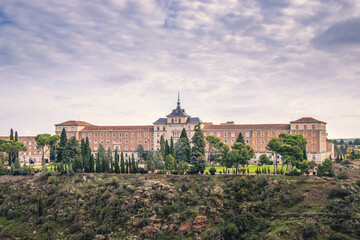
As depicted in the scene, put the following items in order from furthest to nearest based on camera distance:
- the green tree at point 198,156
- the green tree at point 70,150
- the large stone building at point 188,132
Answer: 1. the large stone building at point 188,132
2. the green tree at point 70,150
3. the green tree at point 198,156

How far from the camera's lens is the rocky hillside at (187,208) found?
38438mm

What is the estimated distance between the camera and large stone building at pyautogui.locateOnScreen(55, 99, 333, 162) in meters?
83.6

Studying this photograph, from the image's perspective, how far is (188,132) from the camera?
305 feet

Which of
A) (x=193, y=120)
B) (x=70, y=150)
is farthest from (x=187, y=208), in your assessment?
(x=193, y=120)

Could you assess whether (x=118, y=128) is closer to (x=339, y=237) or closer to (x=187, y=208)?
(x=187, y=208)

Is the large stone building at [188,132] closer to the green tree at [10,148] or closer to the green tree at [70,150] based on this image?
the green tree at [10,148]

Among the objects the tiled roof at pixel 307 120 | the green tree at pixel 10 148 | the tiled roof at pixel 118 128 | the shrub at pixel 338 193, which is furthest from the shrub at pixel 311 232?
the green tree at pixel 10 148

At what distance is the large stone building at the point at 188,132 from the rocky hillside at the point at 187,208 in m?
27.7

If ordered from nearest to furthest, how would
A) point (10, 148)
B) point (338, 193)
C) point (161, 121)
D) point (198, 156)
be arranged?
point (338, 193) < point (198, 156) < point (10, 148) < point (161, 121)

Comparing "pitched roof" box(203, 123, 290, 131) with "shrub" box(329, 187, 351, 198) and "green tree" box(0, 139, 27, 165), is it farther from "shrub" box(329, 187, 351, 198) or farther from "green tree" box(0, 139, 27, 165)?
"green tree" box(0, 139, 27, 165)

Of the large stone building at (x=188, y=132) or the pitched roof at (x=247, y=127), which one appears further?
the pitched roof at (x=247, y=127)

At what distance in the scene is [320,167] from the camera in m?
51.1

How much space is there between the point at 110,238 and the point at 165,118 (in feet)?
185

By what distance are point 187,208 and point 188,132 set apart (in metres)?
47.6
